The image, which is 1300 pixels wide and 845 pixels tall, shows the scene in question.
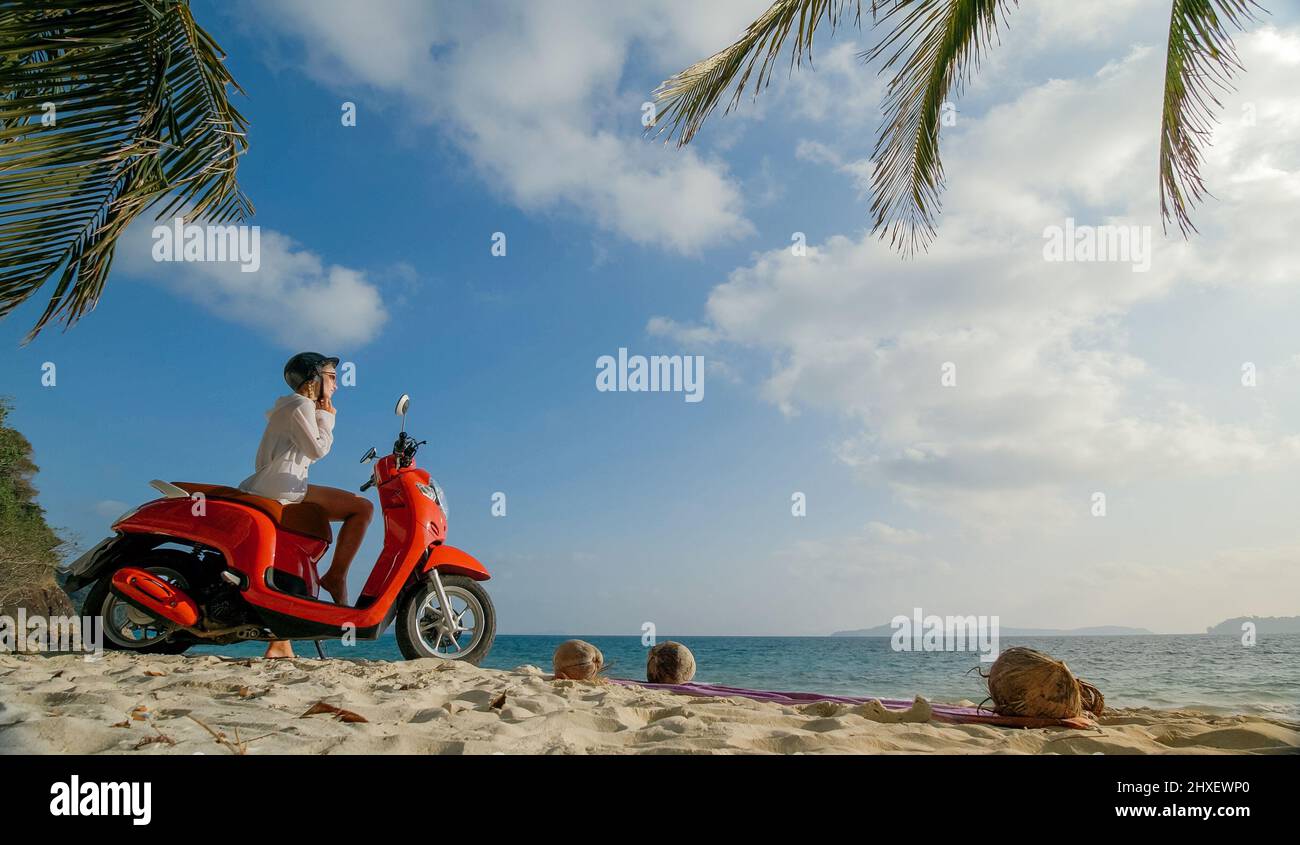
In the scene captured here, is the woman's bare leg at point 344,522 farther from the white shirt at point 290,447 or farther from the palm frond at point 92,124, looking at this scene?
the palm frond at point 92,124

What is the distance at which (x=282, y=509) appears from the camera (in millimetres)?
4039

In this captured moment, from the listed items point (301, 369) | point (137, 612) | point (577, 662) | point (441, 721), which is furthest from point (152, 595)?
point (441, 721)

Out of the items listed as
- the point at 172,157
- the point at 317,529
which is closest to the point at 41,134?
the point at 172,157

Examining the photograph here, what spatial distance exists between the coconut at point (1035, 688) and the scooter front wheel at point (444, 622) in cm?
257

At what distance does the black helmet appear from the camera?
4.20 m

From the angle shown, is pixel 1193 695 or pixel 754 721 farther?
pixel 1193 695

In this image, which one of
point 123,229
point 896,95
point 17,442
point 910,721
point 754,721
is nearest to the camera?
point 754,721

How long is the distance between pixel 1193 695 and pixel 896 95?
869 cm

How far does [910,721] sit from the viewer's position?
2742 mm

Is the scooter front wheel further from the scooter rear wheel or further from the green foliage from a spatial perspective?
the green foliage

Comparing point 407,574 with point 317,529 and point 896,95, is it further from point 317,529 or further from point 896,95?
point 896,95

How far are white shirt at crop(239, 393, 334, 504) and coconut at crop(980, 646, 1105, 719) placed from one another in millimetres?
3601

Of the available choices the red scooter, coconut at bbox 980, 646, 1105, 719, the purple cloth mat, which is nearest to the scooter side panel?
the red scooter
